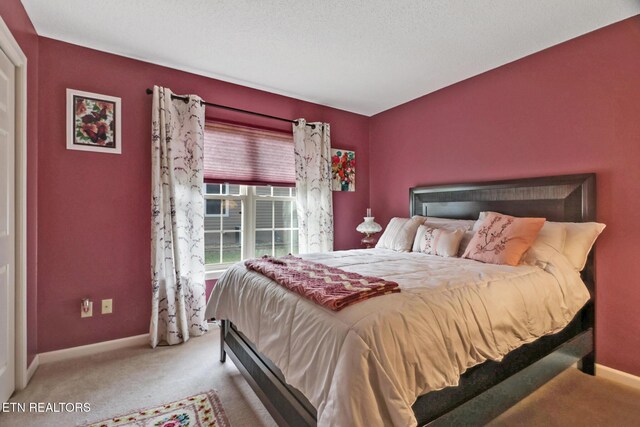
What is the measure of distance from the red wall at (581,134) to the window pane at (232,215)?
7.52 feet

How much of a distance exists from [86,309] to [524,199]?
3.77m

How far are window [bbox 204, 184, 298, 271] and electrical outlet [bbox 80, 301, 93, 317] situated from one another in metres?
1.02

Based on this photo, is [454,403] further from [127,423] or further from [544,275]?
[127,423]

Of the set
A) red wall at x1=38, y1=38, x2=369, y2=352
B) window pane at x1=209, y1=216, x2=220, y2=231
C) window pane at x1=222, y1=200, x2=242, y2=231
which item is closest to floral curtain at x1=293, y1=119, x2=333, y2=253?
window pane at x1=222, y1=200, x2=242, y2=231

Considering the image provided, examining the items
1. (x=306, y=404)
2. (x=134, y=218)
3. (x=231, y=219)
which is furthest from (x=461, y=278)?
(x=134, y=218)

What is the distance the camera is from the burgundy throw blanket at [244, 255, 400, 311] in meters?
1.33

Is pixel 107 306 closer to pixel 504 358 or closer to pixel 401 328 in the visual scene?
pixel 401 328

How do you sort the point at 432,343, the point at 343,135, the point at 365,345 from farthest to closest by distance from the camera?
the point at 343,135, the point at 432,343, the point at 365,345

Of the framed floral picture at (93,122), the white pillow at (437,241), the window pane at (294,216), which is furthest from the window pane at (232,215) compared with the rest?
the white pillow at (437,241)

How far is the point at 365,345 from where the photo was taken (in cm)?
110

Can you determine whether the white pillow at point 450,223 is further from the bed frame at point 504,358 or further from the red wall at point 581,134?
the red wall at point 581,134

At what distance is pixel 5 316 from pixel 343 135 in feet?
11.8


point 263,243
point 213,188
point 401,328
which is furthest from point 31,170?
point 401,328

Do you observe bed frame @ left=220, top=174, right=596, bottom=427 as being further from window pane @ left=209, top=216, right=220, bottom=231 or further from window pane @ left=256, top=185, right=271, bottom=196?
window pane @ left=256, top=185, right=271, bottom=196
